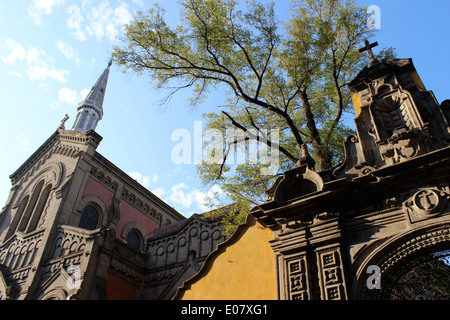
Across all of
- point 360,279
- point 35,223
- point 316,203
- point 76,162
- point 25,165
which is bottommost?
point 360,279

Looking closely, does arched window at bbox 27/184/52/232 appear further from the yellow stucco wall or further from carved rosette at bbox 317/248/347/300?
carved rosette at bbox 317/248/347/300

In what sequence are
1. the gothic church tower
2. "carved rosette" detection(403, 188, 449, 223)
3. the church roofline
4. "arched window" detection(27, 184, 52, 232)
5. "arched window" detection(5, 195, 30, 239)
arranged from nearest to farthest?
"carved rosette" detection(403, 188, 449, 223) → the gothic church tower → "arched window" detection(27, 184, 52, 232) → "arched window" detection(5, 195, 30, 239) → the church roofline

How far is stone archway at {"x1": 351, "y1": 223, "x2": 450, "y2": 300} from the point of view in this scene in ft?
17.5

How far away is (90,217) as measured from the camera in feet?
66.7

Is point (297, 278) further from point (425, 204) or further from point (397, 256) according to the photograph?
point (425, 204)

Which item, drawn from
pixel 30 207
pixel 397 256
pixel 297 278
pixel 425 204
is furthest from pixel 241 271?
pixel 30 207

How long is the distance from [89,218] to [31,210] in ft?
13.1

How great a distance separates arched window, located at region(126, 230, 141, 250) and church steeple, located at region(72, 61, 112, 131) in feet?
61.5

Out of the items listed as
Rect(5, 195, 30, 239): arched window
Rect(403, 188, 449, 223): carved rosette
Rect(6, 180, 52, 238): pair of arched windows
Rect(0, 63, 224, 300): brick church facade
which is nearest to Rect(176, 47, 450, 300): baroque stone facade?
Rect(403, 188, 449, 223): carved rosette

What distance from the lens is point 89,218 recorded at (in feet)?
66.4

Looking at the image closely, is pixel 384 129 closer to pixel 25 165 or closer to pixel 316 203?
pixel 316 203
